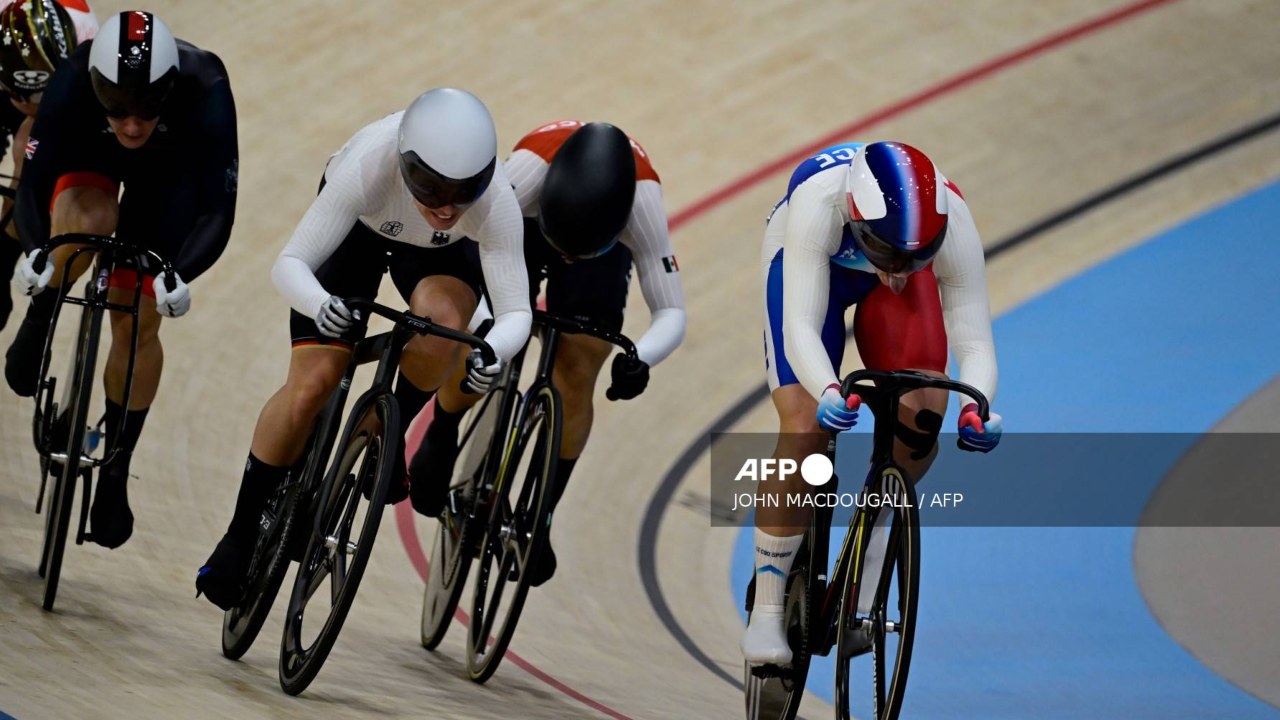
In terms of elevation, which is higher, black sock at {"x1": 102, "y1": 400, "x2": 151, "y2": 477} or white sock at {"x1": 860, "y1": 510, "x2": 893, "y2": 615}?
black sock at {"x1": 102, "y1": 400, "x2": 151, "y2": 477}

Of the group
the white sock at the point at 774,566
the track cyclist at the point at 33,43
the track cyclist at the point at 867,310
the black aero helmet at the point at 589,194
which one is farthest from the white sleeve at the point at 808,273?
the track cyclist at the point at 33,43

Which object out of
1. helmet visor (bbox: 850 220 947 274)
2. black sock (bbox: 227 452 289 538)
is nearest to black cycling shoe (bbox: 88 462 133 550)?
black sock (bbox: 227 452 289 538)

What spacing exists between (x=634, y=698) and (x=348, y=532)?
0.98 m

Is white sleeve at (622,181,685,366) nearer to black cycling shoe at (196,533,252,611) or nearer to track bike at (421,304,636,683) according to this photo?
track bike at (421,304,636,683)

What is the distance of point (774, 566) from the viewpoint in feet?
11.1

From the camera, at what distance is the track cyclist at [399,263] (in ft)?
10.4

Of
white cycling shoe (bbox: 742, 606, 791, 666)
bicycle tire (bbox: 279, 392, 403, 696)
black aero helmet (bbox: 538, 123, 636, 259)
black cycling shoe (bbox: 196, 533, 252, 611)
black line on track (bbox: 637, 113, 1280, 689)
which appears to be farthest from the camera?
black line on track (bbox: 637, 113, 1280, 689)

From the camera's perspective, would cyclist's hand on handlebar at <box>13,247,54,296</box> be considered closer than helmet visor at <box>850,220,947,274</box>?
No

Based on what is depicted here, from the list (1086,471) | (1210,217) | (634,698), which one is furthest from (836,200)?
(1210,217)

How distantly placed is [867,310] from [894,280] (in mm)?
226

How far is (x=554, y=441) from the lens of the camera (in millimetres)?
3648

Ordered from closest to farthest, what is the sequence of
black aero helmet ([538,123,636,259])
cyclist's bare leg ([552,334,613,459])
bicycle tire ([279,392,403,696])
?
bicycle tire ([279,392,403,696]) < black aero helmet ([538,123,636,259]) < cyclist's bare leg ([552,334,613,459])

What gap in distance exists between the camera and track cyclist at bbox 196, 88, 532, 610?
316 centimetres

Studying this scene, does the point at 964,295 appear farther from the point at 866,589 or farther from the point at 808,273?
the point at 866,589
